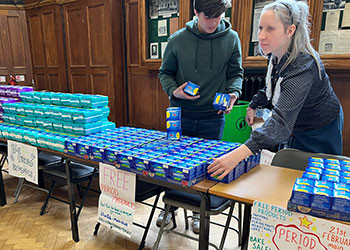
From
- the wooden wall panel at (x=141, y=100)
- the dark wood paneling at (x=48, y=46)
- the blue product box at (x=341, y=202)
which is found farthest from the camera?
the dark wood paneling at (x=48, y=46)

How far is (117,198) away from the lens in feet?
5.66

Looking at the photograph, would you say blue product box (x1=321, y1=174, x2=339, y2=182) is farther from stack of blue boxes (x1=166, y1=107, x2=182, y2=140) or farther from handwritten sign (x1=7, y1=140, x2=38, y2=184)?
handwritten sign (x1=7, y1=140, x2=38, y2=184)

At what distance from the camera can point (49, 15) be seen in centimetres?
580

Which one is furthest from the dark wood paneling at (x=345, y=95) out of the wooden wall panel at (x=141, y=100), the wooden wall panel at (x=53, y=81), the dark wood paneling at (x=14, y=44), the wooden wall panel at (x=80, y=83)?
the dark wood paneling at (x=14, y=44)

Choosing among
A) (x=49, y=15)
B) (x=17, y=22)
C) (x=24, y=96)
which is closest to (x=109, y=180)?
(x=24, y=96)

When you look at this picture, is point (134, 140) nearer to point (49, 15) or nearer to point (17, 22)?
point (49, 15)

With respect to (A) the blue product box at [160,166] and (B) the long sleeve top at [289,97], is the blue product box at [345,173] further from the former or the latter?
(A) the blue product box at [160,166]

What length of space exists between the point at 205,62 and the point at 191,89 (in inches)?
10.9

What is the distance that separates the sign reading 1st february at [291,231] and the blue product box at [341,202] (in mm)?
57

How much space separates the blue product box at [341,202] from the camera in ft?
3.21

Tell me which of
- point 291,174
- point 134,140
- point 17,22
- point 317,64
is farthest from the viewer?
point 17,22

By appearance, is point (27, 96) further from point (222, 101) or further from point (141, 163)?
point (222, 101)

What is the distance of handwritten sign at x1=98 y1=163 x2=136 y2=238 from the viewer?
5.28ft

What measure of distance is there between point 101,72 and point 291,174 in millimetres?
4428
